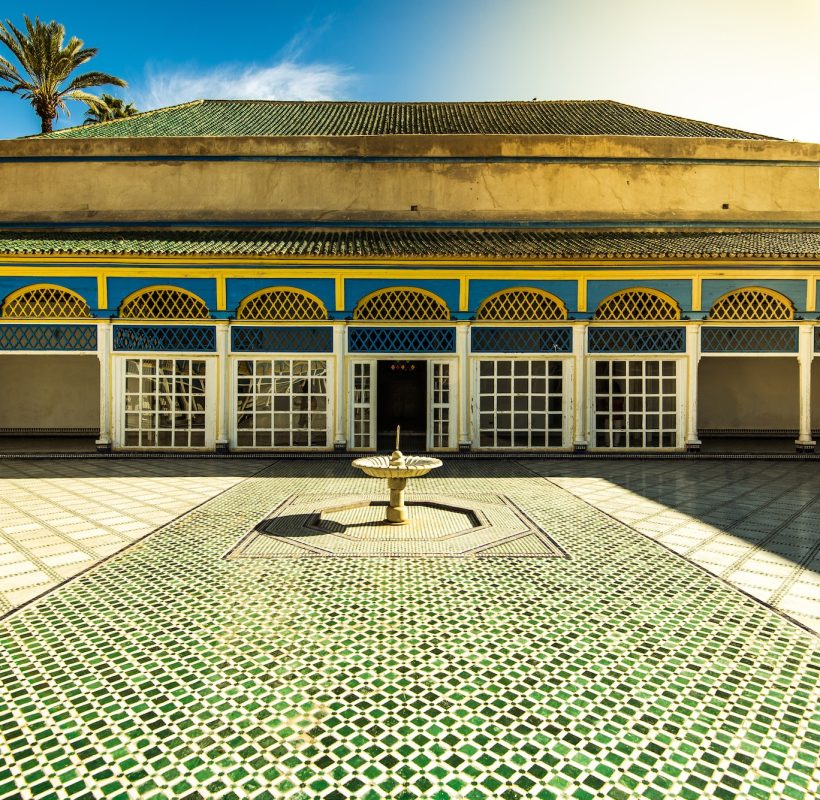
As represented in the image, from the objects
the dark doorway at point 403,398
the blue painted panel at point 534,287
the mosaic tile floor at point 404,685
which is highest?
the blue painted panel at point 534,287

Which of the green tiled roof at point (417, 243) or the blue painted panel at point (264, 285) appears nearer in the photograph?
the green tiled roof at point (417, 243)

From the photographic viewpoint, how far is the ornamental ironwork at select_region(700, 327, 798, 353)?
9.16m

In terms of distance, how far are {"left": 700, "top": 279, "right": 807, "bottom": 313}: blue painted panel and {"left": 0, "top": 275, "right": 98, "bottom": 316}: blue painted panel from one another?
33.0ft

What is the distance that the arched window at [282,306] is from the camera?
933 cm

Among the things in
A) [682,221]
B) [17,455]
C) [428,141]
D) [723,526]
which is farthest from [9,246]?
[682,221]

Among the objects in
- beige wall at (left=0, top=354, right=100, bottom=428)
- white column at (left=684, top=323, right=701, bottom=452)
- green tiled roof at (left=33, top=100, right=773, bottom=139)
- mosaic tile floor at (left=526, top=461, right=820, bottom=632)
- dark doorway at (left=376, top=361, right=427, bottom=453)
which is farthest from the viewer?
dark doorway at (left=376, top=361, right=427, bottom=453)

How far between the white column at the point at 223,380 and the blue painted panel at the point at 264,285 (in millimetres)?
388

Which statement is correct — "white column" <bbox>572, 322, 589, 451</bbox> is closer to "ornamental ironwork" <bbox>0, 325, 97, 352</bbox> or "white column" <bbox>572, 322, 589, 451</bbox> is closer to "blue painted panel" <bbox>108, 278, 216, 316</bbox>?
"blue painted panel" <bbox>108, 278, 216, 316</bbox>

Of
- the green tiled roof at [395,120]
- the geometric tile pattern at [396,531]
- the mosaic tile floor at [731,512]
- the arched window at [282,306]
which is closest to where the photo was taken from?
the mosaic tile floor at [731,512]

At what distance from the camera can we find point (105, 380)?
9.19 meters

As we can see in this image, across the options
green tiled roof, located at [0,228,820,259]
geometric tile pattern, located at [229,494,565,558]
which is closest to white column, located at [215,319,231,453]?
green tiled roof, located at [0,228,820,259]

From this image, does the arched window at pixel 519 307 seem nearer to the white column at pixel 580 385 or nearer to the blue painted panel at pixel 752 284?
the white column at pixel 580 385

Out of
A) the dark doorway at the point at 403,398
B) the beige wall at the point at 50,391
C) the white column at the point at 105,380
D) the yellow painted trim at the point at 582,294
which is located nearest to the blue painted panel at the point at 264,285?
the white column at the point at 105,380

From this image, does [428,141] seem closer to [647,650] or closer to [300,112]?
[300,112]
